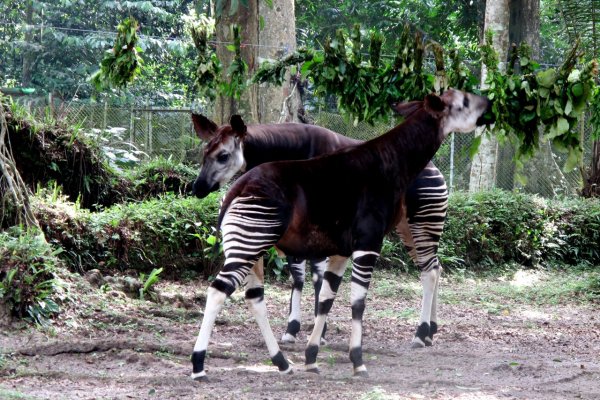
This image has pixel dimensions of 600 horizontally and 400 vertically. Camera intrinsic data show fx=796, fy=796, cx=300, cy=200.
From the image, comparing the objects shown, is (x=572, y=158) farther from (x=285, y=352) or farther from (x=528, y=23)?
(x=528, y=23)

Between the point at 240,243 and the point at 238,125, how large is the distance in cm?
108

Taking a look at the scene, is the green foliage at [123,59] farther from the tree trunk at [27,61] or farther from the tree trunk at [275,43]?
the tree trunk at [27,61]

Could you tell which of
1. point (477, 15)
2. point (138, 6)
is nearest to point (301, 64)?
point (477, 15)

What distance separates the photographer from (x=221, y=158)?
5.70m

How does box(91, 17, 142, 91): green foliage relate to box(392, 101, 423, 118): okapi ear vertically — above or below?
above

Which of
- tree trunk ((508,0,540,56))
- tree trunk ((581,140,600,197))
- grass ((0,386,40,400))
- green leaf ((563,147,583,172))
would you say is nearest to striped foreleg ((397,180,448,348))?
green leaf ((563,147,583,172))

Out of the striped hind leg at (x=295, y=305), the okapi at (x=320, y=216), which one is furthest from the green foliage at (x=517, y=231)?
the okapi at (x=320, y=216)

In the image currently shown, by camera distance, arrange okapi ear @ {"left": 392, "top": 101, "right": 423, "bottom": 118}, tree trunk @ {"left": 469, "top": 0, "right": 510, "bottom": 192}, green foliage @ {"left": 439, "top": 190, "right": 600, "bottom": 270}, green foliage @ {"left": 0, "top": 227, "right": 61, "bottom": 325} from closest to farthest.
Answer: okapi ear @ {"left": 392, "top": 101, "right": 423, "bottom": 118} → green foliage @ {"left": 0, "top": 227, "right": 61, "bottom": 325} → green foliage @ {"left": 439, "top": 190, "right": 600, "bottom": 270} → tree trunk @ {"left": 469, "top": 0, "right": 510, "bottom": 192}

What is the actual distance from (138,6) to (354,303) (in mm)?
19231

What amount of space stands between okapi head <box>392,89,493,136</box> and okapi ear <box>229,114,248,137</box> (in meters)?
1.21

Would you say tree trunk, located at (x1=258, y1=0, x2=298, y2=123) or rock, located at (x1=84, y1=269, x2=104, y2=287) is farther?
tree trunk, located at (x1=258, y1=0, x2=298, y2=123)

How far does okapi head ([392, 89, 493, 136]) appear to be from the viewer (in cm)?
571

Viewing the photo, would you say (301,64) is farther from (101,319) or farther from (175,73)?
(175,73)

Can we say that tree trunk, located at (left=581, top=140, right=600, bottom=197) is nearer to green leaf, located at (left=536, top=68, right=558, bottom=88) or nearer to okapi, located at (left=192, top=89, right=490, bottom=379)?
green leaf, located at (left=536, top=68, right=558, bottom=88)
